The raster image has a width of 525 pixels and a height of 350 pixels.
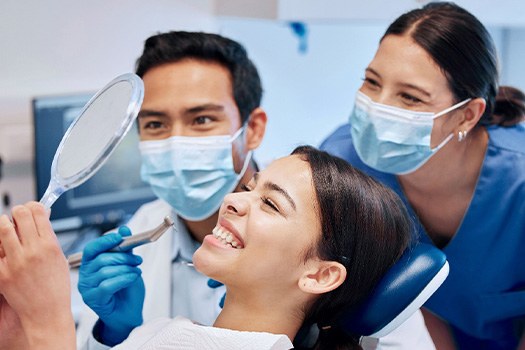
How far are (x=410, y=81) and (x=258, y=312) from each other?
714 millimetres

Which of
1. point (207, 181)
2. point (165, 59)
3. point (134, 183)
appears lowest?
point (134, 183)

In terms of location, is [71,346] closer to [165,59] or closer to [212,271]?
[212,271]

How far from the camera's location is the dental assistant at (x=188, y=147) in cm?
196

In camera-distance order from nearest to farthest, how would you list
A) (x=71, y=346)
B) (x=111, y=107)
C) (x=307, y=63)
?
(x=71, y=346) → (x=111, y=107) → (x=307, y=63)

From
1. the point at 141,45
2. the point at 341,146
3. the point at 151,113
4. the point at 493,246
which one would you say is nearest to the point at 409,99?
the point at 341,146

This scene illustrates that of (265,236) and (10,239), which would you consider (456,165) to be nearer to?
(265,236)

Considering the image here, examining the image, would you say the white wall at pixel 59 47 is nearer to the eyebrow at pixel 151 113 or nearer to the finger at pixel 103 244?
the eyebrow at pixel 151 113

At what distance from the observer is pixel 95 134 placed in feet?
4.50

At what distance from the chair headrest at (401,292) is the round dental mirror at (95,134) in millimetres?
608

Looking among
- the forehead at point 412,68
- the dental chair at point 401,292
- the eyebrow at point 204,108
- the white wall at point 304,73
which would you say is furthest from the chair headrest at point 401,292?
the white wall at point 304,73

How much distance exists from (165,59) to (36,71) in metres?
1.00

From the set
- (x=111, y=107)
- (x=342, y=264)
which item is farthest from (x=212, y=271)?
(x=111, y=107)

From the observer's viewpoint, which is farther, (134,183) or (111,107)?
(134,183)

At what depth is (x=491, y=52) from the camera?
1930mm
